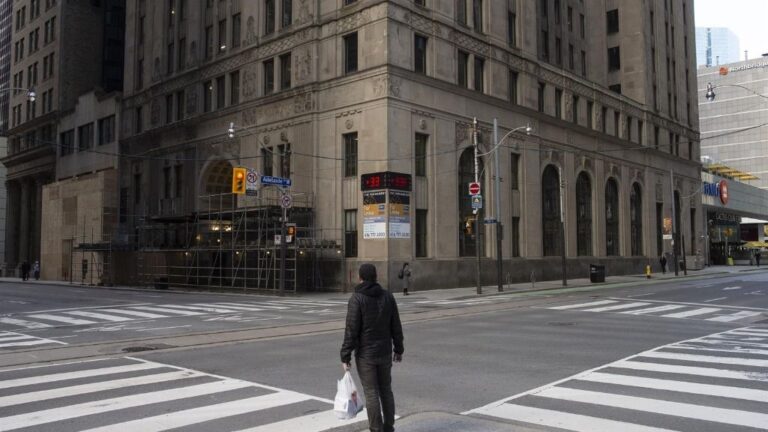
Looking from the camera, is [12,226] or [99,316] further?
[12,226]

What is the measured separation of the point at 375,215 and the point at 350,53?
10.0 m

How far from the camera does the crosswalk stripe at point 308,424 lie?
684 cm

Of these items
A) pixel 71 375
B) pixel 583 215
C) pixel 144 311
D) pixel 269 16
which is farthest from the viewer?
pixel 583 215

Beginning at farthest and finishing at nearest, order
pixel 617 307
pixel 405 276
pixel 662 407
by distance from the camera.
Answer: pixel 405 276 → pixel 617 307 → pixel 662 407

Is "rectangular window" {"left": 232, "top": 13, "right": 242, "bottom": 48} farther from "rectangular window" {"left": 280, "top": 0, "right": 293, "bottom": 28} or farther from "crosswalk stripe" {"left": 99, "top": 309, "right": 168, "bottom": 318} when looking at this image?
"crosswalk stripe" {"left": 99, "top": 309, "right": 168, "bottom": 318}

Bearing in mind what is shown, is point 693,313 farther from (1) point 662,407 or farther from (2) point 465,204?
(2) point 465,204

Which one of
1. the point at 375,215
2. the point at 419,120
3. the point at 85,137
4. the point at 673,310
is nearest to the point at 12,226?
the point at 85,137

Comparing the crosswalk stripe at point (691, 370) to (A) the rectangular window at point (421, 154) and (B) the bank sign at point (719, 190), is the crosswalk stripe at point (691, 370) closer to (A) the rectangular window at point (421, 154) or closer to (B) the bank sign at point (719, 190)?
(A) the rectangular window at point (421, 154)

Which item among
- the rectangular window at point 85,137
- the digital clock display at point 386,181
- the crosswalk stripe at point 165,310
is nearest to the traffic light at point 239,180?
the digital clock display at point 386,181

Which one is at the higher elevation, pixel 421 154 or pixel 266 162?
pixel 266 162

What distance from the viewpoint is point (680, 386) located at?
895cm

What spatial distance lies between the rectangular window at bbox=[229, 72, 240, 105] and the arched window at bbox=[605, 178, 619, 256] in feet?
104

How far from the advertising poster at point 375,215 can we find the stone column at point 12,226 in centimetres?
5957

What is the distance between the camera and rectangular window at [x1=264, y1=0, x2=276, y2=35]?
133 ft
